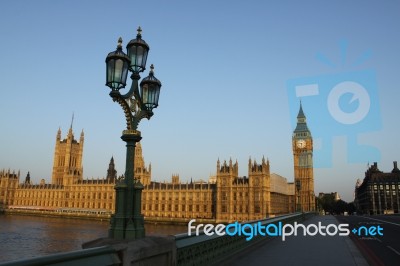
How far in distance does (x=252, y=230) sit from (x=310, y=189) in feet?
436

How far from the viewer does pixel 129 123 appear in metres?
9.23

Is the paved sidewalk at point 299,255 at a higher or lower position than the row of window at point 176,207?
higher

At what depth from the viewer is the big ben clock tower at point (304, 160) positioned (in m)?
141

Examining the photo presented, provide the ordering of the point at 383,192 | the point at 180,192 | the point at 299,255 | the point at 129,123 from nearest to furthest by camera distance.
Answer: the point at 129,123
the point at 299,255
the point at 180,192
the point at 383,192

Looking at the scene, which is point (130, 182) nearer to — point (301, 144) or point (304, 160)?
point (304, 160)

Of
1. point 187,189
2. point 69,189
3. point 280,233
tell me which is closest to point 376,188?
point 187,189

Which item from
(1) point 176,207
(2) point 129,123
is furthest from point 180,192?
(2) point 129,123

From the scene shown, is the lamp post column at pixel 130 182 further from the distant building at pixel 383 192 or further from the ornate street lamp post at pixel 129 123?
the distant building at pixel 383 192

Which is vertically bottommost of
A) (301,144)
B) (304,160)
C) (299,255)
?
(299,255)

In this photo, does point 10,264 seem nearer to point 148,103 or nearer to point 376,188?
point 148,103

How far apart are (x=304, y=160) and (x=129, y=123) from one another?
150m

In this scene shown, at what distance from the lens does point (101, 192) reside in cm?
13438

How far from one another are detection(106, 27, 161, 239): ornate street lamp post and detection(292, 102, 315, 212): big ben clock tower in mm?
137998

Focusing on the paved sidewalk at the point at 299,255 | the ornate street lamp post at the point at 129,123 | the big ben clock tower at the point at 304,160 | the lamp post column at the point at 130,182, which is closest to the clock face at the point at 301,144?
the big ben clock tower at the point at 304,160
